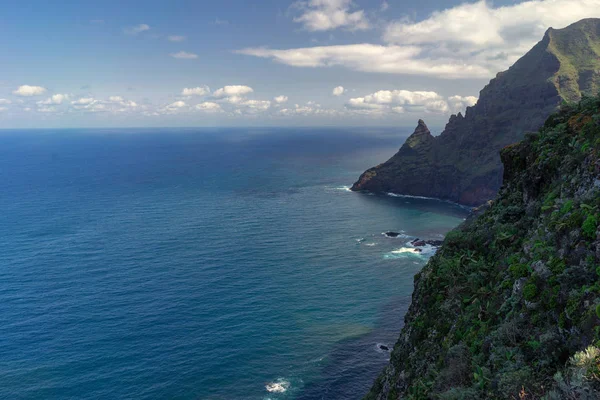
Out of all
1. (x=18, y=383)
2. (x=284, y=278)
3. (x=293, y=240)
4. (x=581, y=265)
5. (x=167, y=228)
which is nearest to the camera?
(x=581, y=265)

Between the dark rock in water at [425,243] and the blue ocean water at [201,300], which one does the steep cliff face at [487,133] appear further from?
the dark rock in water at [425,243]

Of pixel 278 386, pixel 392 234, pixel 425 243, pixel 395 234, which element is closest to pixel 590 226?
pixel 278 386

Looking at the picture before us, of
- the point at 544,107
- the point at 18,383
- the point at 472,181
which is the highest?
the point at 544,107

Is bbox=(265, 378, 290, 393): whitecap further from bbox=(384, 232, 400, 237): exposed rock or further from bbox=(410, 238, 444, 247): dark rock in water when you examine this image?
bbox=(384, 232, 400, 237): exposed rock

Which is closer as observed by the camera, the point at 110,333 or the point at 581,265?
the point at 581,265

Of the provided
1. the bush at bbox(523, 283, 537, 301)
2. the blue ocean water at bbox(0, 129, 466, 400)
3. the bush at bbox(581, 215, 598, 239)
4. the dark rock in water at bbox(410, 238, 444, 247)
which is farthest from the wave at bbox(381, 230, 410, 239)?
the bush at bbox(581, 215, 598, 239)

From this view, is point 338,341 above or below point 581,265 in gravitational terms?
below

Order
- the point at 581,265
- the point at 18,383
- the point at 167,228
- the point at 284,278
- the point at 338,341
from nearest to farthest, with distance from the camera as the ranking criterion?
the point at 581,265 < the point at 18,383 < the point at 338,341 < the point at 284,278 < the point at 167,228

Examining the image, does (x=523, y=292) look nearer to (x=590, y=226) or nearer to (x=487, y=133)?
(x=590, y=226)

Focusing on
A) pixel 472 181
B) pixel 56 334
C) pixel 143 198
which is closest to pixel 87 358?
pixel 56 334

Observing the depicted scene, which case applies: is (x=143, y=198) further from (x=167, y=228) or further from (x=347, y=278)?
(x=347, y=278)
